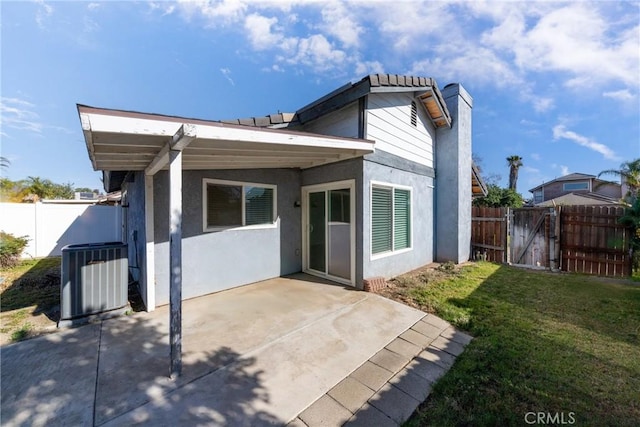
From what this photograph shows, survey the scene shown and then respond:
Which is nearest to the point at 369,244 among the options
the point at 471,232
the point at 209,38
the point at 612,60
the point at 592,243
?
the point at 471,232

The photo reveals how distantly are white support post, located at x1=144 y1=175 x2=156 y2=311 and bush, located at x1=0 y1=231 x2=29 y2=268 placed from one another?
29.4 feet

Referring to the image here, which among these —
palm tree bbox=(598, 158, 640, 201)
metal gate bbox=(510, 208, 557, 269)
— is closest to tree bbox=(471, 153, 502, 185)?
palm tree bbox=(598, 158, 640, 201)

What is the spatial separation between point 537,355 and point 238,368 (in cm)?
399

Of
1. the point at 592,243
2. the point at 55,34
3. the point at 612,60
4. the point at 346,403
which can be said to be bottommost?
the point at 346,403

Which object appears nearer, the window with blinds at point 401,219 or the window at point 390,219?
the window at point 390,219

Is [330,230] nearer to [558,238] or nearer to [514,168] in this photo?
[558,238]

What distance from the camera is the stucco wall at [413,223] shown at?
6.03 meters

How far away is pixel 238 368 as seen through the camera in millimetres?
3156

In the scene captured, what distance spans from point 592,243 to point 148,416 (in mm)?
11471

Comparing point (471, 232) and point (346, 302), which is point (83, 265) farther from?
point (471, 232)

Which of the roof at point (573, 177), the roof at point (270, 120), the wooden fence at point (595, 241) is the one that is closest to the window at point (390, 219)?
the roof at point (270, 120)

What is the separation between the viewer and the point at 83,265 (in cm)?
434

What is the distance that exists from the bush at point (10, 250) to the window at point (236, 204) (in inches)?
371

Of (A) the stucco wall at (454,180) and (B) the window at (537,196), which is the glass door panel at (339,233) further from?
(B) the window at (537,196)
